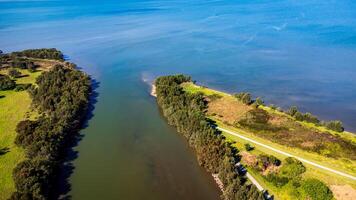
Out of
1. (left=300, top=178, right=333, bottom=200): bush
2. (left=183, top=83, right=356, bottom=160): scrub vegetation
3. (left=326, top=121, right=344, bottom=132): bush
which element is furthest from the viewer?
(left=326, top=121, right=344, bottom=132): bush

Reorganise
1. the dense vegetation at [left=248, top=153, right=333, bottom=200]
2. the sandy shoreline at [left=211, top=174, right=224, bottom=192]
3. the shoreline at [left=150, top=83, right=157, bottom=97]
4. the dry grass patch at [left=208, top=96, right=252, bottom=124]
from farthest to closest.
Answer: the shoreline at [left=150, top=83, right=157, bottom=97] → the dry grass patch at [left=208, top=96, right=252, bottom=124] → the sandy shoreline at [left=211, top=174, right=224, bottom=192] → the dense vegetation at [left=248, top=153, right=333, bottom=200]

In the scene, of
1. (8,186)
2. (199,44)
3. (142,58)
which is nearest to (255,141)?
(8,186)

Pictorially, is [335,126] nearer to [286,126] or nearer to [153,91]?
[286,126]

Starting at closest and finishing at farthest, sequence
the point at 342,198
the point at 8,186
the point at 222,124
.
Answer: the point at 342,198 → the point at 8,186 → the point at 222,124

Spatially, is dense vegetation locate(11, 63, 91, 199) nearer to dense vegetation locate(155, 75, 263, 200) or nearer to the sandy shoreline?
dense vegetation locate(155, 75, 263, 200)

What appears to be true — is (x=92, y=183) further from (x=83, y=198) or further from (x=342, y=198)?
(x=342, y=198)

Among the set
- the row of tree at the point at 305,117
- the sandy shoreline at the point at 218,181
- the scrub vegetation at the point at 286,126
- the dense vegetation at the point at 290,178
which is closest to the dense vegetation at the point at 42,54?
the scrub vegetation at the point at 286,126

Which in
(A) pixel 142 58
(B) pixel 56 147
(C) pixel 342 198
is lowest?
(C) pixel 342 198

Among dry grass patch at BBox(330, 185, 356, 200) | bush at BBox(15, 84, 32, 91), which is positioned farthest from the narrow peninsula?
bush at BBox(15, 84, 32, 91)

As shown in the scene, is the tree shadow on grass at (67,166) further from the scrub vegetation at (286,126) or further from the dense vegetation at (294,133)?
the dense vegetation at (294,133)
